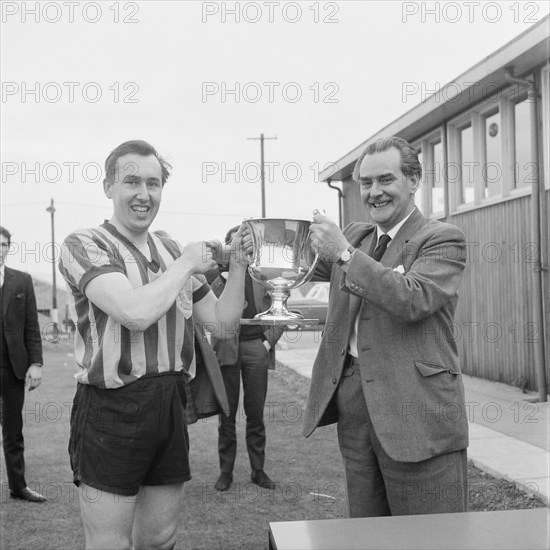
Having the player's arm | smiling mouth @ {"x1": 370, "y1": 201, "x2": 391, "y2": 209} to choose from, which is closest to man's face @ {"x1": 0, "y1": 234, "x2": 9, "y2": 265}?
the player's arm

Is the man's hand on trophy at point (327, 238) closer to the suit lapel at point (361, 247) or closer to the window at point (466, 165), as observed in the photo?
the suit lapel at point (361, 247)

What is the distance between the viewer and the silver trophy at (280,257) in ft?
7.80

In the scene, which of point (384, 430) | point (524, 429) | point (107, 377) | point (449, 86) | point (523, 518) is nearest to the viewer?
point (523, 518)

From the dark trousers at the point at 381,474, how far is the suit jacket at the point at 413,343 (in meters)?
0.08

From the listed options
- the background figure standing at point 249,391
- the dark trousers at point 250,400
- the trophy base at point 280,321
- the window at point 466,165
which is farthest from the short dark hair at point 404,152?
the window at point 466,165

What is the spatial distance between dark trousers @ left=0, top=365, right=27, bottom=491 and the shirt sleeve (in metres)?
2.95

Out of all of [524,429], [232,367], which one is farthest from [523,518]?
[524,429]

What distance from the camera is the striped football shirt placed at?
2.29m

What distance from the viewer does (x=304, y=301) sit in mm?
21078

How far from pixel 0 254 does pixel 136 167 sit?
9.94ft

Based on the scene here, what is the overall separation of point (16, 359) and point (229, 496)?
183cm

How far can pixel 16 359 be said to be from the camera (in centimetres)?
497

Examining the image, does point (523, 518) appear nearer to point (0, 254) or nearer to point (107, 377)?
point (107, 377)

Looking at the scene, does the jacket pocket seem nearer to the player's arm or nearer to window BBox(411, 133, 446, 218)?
the player's arm
